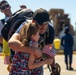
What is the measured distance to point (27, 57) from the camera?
3176 millimetres

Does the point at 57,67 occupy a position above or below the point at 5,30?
below

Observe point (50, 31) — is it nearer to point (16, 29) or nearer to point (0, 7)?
point (16, 29)

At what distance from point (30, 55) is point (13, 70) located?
23 cm

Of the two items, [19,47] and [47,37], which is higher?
[47,37]

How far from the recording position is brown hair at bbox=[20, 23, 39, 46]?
122 inches

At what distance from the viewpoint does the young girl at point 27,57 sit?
3.13 m

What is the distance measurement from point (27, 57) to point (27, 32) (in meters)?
0.25

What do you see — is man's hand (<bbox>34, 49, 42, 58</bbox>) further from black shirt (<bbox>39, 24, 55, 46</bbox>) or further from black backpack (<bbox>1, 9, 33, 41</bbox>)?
black backpack (<bbox>1, 9, 33, 41</bbox>)

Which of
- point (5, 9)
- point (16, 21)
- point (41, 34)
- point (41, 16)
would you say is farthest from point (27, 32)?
point (5, 9)

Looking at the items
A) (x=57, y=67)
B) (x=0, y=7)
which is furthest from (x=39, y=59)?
(x=0, y=7)

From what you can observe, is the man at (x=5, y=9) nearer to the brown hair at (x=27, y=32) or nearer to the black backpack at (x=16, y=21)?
the black backpack at (x=16, y=21)

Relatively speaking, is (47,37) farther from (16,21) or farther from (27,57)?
(27,57)

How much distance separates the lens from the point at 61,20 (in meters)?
39.7

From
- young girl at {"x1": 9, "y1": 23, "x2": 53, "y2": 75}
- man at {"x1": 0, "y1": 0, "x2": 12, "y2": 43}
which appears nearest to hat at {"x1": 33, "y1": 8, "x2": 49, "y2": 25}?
young girl at {"x1": 9, "y1": 23, "x2": 53, "y2": 75}
